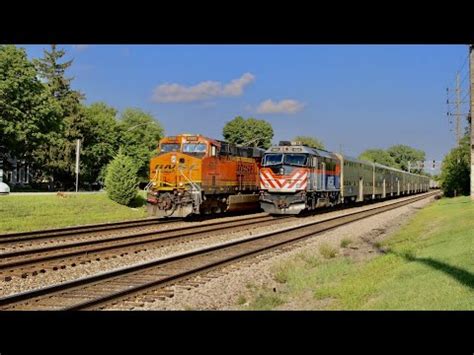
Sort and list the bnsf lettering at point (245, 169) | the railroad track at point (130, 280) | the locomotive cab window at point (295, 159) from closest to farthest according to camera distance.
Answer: the railroad track at point (130, 280), the locomotive cab window at point (295, 159), the bnsf lettering at point (245, 169)

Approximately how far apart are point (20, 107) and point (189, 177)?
34.9 metres

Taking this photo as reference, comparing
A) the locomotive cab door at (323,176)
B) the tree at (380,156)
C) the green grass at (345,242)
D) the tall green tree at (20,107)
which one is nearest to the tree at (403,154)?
the tree at (380,156)

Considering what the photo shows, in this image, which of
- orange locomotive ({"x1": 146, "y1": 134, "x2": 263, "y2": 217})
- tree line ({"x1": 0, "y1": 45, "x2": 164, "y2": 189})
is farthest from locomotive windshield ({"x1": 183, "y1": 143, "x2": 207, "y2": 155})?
tree line ({"x1": 0, "y1": 45, "x2": 164, "y2": 189})

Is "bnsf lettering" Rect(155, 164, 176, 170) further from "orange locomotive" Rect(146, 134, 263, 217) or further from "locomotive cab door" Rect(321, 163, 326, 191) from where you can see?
"locomotive cab door" Rect(321, 163, 326, 191)

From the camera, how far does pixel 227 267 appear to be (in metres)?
12.8

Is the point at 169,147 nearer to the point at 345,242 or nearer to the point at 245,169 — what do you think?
the point at 245,169

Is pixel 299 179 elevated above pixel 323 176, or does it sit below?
below

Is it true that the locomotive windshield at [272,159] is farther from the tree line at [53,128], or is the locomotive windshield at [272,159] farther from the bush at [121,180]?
the tree line at [53,128]

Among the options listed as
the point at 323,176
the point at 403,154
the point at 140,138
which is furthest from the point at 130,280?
the point at 403,154

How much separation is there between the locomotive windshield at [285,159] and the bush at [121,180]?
31.1 feet

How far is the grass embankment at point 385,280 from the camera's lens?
8391mm

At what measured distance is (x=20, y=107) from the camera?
5262 cm

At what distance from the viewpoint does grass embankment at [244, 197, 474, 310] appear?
8391 mm
